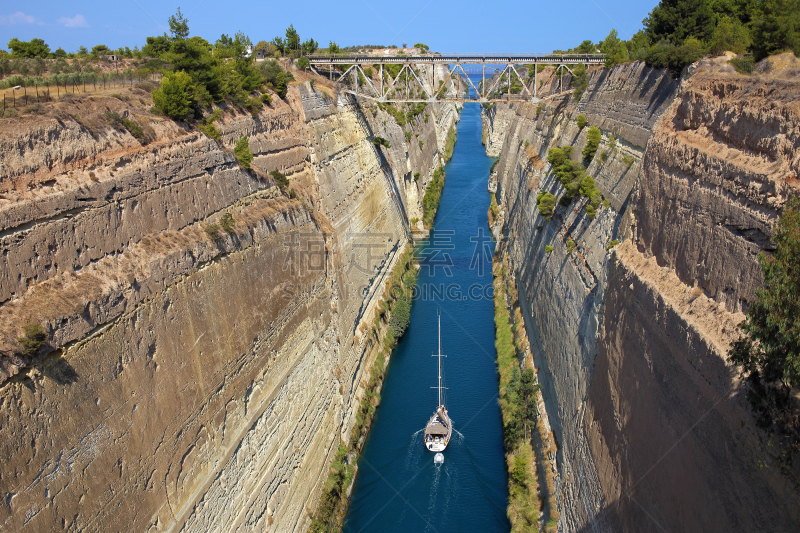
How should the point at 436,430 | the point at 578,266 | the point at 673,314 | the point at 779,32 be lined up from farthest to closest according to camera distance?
the point at 436,430
the point at 578,266
the point at 779,32
the point at 673,314

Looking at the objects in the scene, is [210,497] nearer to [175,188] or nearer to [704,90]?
[175,188]

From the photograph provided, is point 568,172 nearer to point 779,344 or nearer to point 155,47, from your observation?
point 779,344

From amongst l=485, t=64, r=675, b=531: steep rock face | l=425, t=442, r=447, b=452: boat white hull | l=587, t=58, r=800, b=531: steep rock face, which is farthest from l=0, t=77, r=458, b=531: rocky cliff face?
l=587, t=58, r=800, b=531: steep rock face

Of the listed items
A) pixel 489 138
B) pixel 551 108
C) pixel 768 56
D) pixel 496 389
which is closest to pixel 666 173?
pixel 768 56

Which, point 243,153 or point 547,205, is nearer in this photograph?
point 243,153

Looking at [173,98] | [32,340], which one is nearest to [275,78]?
[173,98]

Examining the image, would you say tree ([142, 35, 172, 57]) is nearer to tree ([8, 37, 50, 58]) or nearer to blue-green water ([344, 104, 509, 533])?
tree ([8, 37, 50, 58])

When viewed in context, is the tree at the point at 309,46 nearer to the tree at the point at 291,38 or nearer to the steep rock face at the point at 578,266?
the tree at the point at 291,38

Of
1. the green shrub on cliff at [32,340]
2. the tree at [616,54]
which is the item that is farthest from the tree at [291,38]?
the green shrub on cliff at [32,340]
